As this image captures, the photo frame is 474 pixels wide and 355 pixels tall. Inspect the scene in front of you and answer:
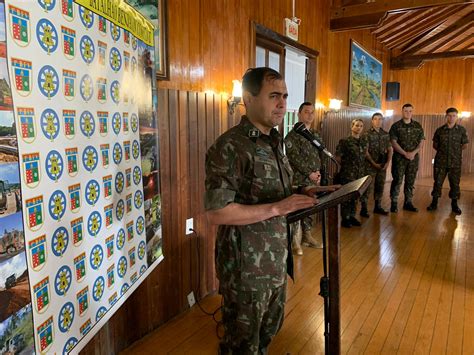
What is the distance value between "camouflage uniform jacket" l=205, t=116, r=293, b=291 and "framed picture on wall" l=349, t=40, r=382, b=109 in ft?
17.1

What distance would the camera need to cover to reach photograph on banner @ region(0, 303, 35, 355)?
0.79m

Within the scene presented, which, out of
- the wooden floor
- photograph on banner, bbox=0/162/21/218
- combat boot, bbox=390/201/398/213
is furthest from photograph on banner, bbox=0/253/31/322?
combat boot, bbox=390/201/398/213

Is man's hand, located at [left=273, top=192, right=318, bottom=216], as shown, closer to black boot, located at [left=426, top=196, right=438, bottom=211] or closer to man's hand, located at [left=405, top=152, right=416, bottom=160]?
man's hand, located at [left=405, top=152, right=416, bottom=160]

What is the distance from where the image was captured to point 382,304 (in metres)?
2.75

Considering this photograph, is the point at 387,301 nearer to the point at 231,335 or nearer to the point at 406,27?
the point at 231,335

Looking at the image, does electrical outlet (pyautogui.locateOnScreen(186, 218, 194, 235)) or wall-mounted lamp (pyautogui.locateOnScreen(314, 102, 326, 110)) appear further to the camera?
wall-mounted lamp (pyautogui.locateOnScreen(314, 102, 326, 110))

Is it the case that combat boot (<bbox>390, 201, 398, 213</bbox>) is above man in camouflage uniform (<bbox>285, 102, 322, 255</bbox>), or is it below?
below

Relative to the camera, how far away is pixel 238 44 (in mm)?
3014

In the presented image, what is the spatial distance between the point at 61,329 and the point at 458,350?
230 centimetres

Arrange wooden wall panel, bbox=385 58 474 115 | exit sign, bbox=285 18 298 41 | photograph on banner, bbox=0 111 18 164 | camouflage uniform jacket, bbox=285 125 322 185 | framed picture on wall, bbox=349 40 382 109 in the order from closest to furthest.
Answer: photograph on banner, bbox=0 111 18 164 < camouflage uniform jacket, bbox=285 125 322 185 < exit sign, bbox=285 18 298 41 < framed picture on wall, bbox=349 40 382 109 < wooden wall panel, bbox=385 58 474 115

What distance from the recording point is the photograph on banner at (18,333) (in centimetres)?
79

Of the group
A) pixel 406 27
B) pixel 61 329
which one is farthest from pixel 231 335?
pixel 406 27

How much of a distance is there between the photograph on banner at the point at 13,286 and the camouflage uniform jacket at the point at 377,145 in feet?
16.6

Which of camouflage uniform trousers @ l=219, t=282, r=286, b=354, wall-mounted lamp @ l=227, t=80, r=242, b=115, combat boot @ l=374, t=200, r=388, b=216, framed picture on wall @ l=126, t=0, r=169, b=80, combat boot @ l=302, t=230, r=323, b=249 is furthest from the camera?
combat boot @ l=374, t=200, r=388, b=216
